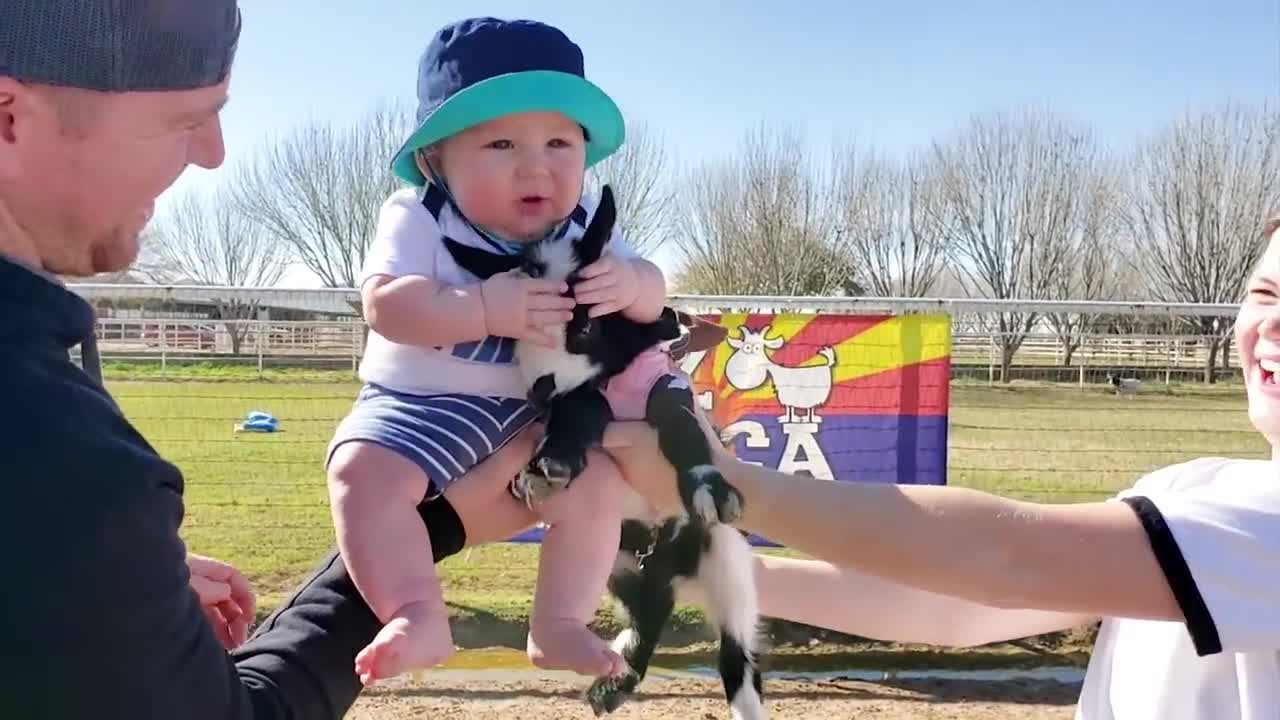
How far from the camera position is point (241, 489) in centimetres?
802

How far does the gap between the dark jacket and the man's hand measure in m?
0.54

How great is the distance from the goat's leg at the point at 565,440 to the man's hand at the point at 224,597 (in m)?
0.47

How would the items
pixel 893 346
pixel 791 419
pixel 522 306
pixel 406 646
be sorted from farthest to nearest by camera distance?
1. pixel 893 346
2. pixel 791 419
3. pixel 522 306
4. pixel 406 646

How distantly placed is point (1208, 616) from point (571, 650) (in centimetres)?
91

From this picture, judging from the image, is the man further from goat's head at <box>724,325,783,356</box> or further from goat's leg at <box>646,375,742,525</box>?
goat's head at <box>724,325,783,356</box>

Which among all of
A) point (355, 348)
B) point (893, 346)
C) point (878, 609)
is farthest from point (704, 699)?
point (355, 348)

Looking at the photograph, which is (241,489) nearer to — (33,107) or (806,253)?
(33,107)

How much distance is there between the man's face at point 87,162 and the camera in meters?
0.94

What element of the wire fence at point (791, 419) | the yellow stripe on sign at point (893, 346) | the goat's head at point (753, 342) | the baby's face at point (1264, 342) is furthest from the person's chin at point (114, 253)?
the yellow stripe on sign at point (893, 346)

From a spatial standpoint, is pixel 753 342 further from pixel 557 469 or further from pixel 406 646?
pixel 406 646

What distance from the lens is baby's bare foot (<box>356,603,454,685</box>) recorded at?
1.35m

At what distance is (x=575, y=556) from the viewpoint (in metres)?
1.61

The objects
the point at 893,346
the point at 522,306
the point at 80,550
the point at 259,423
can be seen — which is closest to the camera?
the point at 80,550

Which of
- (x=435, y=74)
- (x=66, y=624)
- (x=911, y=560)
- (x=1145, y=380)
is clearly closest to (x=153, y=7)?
(x=66, y=624)
